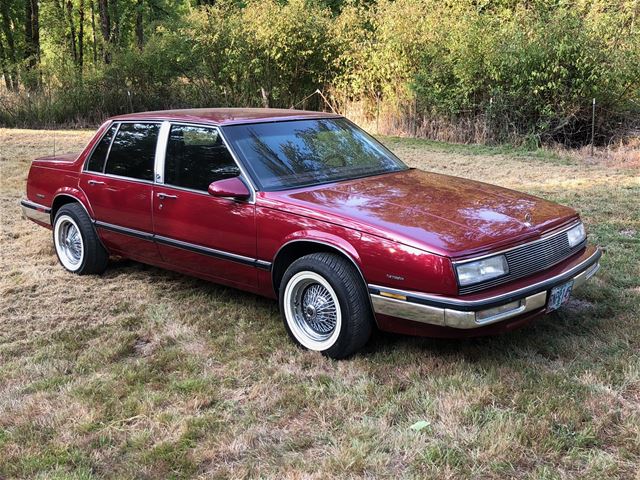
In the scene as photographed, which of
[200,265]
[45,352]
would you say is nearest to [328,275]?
[200,265]

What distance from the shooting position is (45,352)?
4020 millimetres

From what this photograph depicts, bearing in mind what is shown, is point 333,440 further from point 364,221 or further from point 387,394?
point 364,221

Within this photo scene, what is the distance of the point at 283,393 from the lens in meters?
3.39

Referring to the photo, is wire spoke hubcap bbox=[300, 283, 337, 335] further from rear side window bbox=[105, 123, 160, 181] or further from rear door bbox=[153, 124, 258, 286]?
rear side window bbox=[105, 123, 160, 181]

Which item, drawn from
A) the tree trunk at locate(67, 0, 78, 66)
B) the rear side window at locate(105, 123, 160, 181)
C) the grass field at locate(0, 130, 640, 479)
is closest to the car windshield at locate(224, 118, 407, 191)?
the rear side window at locate(105, 123, 160, 181)

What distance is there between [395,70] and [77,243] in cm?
1231

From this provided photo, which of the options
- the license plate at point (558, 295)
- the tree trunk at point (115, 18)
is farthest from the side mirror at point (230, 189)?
the tree trunk at point (115, 18)

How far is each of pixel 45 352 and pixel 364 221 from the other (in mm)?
2271

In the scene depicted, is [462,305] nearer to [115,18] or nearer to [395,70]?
[395,70]

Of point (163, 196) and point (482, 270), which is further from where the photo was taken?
point (163, 196)

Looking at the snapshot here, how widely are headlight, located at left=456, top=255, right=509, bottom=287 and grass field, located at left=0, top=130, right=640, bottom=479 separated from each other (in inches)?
21.7

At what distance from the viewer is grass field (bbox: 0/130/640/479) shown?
2770mm

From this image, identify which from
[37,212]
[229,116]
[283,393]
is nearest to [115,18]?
[37,212]

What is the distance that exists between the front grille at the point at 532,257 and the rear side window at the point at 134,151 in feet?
9.11
